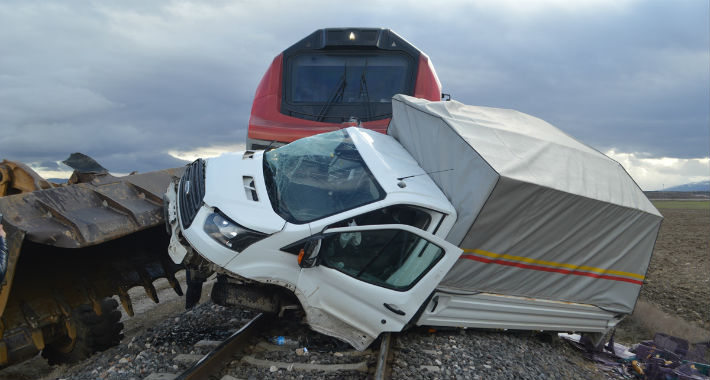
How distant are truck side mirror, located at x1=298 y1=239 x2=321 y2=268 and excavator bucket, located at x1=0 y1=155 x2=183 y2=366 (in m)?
1.99

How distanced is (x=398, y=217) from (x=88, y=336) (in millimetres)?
3361

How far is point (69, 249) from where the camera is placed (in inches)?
A: 208

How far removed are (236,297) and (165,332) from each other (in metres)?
1.22

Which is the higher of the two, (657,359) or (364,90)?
(364,90)

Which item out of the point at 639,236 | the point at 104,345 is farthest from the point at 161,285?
the point at 639,236

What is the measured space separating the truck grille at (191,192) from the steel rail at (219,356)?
1097mm

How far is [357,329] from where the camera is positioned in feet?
14.6

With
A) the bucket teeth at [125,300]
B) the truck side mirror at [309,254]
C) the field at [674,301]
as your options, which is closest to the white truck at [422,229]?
the truck side mirror at [309,254]

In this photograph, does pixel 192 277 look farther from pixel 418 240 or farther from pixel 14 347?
pixel 418 240

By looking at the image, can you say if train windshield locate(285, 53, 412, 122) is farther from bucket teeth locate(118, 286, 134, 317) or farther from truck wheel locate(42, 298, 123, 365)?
truck wheel locate(42, 298, 123, 365)

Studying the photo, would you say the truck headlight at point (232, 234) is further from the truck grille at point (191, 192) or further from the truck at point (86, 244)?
the truck at point (86, 244)

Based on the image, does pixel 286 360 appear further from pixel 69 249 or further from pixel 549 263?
pixel 549 263

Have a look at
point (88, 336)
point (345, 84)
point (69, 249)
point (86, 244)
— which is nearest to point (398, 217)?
point (86, 244)

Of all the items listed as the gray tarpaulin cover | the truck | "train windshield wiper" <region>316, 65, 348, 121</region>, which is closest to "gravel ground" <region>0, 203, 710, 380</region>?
the truck
